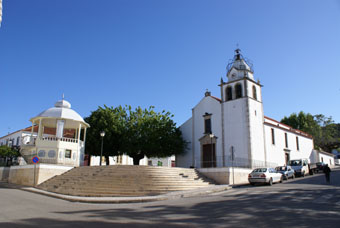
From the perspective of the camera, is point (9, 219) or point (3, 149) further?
point (3, 149)

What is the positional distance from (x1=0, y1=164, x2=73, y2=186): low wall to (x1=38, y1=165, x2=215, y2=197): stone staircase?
0.58m

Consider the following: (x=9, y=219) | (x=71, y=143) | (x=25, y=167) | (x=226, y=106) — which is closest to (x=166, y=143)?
(x=226, y=106)

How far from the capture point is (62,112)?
958 inches

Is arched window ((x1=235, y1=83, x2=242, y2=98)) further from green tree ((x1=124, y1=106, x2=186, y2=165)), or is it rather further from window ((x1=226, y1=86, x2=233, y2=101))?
green tree ((x1=124, y1=106, x2=186, y2=165))

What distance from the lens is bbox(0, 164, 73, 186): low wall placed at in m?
20.4

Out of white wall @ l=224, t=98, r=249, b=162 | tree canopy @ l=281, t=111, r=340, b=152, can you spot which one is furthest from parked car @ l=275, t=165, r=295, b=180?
tree canopy @ l=281, t=111, r=340, b=152

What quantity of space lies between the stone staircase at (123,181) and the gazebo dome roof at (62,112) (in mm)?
5036

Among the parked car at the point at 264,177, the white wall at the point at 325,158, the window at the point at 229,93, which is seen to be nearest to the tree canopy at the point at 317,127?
the white wall at the point at 325,158

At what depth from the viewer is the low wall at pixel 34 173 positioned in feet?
66.8

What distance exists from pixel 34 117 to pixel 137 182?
493 inches

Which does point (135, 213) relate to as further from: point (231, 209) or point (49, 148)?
point (49, 148)

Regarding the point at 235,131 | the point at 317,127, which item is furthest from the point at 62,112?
the point at 317,127

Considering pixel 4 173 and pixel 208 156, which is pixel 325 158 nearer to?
pixel 208 156

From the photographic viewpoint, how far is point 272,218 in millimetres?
8430
